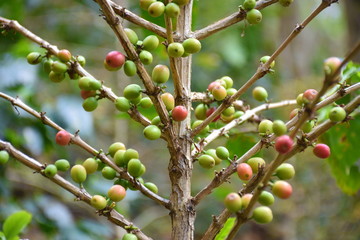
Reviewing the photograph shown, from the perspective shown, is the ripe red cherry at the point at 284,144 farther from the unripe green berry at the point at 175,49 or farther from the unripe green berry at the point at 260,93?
the unripe green berry at the point at 260,93

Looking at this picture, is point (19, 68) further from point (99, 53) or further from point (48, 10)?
point (99, 53)

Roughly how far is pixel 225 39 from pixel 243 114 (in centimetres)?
230

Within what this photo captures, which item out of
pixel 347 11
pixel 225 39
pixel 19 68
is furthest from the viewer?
pixel 225 39

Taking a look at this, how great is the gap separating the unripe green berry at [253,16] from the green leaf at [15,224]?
0.50 m

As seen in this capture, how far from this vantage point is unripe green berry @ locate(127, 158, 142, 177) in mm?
581

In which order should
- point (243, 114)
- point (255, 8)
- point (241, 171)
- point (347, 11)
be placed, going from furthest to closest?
point (347, 11)
point (243, 114)
point (255, 8)
point (241, 171)

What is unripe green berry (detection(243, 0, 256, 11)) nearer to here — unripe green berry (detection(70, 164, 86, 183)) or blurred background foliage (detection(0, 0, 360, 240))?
blurred background foliage (detection(0, 0, 360, 240))

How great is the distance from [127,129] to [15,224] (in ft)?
6.97

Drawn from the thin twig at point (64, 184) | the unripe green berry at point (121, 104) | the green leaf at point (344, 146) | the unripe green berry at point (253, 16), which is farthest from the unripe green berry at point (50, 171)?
the green leaf at point (344, 146)

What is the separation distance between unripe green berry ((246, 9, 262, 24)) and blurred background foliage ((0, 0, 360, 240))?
0.24 metres

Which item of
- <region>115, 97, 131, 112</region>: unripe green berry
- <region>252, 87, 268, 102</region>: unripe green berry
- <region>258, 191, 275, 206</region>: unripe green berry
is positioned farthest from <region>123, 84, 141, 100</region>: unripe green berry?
<region>252, 87, 268, 102</region>: unripe green berry

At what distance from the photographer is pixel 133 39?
0.61 m

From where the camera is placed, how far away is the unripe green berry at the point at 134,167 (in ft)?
1.91

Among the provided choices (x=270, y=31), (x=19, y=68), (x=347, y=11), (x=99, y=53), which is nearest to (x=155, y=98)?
(x=19, y=68)
